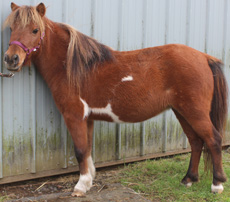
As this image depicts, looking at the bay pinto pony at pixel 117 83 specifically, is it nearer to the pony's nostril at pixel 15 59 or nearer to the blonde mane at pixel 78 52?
the blonde mane at pixel 78 52

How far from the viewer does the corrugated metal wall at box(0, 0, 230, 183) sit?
3646 millimetres

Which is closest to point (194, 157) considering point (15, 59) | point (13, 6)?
point (15, 59)

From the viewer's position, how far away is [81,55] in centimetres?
351

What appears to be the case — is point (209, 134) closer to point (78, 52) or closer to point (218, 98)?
point (218, 98)

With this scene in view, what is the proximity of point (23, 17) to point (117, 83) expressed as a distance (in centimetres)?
130

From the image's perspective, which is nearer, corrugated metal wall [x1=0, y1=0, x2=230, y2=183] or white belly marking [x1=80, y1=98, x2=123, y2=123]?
white belly marking [x1=80, y1=98, x2=123, y2=123]

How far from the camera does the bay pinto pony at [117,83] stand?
11.3ft

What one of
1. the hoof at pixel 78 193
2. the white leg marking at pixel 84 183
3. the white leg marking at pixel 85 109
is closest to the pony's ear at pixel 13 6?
the white leg marking at pixel 85 109

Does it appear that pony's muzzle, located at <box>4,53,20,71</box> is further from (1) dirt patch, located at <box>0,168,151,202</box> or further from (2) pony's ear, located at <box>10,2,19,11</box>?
(1) dirt patch, located at <box>0,168,151,202</box>

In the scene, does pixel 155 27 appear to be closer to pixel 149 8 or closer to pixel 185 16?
pixel 149 8

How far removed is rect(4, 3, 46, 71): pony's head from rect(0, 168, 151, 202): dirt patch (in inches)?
61.3

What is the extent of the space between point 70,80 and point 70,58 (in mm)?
263

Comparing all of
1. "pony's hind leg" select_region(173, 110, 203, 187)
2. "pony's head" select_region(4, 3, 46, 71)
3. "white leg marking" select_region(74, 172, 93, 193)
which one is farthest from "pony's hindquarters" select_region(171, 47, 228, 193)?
"pony's head" select_region(4, 3, 46, 71)

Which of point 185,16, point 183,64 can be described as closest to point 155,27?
point 185,16
